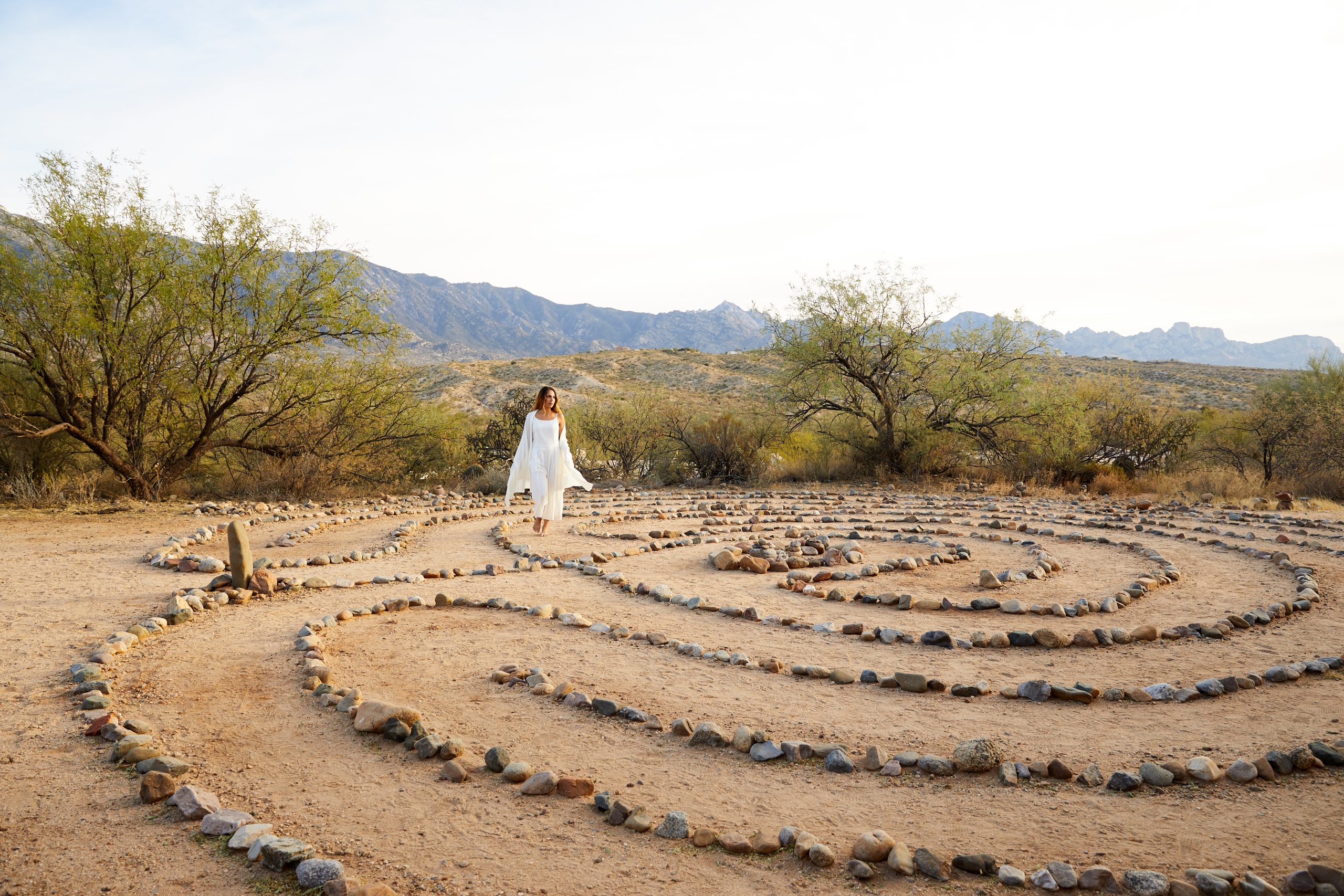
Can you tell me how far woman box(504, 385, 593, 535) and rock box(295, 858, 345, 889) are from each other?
8294 mm

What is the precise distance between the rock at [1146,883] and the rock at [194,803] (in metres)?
3.61

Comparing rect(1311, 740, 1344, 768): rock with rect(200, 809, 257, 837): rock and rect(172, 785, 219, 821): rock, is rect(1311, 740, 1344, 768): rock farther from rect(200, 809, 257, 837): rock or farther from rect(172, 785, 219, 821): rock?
rect(172, 785, 219, 821): rock

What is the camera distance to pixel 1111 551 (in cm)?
1023

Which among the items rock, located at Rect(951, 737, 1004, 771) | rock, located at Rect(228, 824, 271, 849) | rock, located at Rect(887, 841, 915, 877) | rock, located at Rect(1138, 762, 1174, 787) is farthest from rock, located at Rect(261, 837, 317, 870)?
rock, located at Rect(1138, 762, 1174, 787)

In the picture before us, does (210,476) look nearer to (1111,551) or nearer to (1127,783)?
(1111,551)

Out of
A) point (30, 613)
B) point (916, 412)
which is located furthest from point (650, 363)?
point (30, 613)

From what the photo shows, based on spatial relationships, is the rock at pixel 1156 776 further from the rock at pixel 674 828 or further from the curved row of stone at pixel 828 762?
the rock at pixel 674 828

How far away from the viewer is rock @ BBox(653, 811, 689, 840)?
349cm

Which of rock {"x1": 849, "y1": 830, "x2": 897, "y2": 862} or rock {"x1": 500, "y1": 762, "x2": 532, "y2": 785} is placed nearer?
rock {"x1": 849, "y1": 830, "x2": 897, "y2": 862}

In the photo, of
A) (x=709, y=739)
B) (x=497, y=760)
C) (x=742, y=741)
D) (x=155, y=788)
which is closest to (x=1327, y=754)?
(x=742, y=741)

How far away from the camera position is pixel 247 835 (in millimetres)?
3355

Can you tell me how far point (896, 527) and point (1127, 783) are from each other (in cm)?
839

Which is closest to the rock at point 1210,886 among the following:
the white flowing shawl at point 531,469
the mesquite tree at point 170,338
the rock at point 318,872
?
the rock at point 318,872

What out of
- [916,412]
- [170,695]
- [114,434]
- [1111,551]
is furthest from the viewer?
[916,412]
